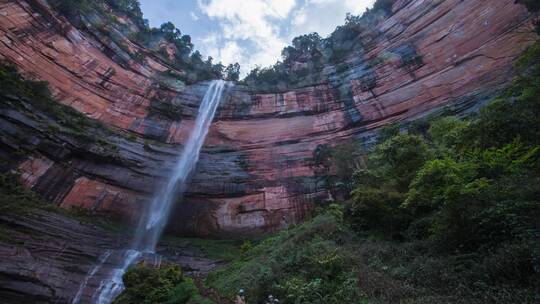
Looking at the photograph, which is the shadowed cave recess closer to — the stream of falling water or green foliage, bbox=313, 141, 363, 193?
green foliage, bbox=313, 141, 363, 193

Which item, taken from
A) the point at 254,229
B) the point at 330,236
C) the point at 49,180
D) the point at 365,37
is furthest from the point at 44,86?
the point at 365,37

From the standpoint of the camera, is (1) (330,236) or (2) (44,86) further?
(2) (44,86)

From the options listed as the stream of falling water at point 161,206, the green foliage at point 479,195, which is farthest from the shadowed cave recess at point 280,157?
the stream of falling water at point 161,206

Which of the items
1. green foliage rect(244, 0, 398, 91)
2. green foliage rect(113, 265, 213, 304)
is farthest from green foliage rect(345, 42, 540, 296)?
green foliage rect(244, 0, 398, 91)

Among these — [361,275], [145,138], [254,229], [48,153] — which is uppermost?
[145,138]

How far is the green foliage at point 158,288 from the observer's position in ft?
31.0

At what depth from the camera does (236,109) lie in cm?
A: 2845

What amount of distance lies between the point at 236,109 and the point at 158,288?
1988 centimetres

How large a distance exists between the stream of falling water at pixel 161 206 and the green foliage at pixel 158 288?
2959 millimetres

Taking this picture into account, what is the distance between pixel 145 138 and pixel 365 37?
20.8m

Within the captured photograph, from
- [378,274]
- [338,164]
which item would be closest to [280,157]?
[338,164]

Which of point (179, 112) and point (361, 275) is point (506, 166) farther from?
point (179, 112)

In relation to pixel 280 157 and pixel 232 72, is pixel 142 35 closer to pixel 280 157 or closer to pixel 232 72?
pixel 232 72

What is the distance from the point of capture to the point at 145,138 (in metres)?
23.8
